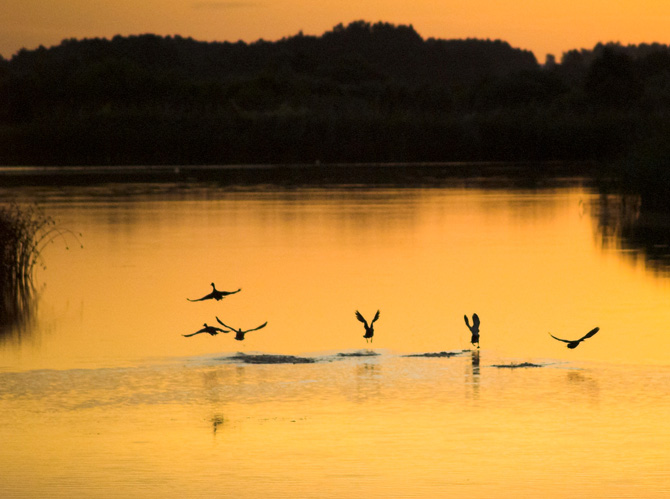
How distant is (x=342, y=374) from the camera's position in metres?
9.53

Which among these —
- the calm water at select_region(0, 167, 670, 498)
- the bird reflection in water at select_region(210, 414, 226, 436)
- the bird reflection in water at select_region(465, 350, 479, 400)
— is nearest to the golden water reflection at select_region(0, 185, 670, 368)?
the calm water at select_region(0, 167, 670, 498)

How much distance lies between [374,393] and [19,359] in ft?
10.4

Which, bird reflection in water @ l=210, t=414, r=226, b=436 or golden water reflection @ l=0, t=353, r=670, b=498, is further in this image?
bird reflection in water @ l=210, t=414, r=226, b=436

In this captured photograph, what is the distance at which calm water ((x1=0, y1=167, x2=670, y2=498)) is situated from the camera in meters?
6.92

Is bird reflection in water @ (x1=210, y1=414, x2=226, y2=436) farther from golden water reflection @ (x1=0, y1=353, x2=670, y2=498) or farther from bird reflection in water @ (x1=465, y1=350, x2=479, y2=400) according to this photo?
bird reflection in water @ (x1=465, y1=350, x2=479, y2=400)

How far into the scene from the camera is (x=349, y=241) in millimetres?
20703

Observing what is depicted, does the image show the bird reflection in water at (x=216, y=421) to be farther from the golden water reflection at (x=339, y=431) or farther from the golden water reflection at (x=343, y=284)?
the golden water reflection at (x=343, y=284)

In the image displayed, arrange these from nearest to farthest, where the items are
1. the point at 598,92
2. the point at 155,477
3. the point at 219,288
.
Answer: the point at 155,477 → the point at 219,288 → the point at 598,92

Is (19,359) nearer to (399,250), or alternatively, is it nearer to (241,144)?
(399,250)

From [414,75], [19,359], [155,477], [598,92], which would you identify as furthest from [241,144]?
[414,75]

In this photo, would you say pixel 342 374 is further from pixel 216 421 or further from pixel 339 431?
pixel 339 431

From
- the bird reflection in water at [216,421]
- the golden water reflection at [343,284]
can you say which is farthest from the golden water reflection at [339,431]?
the golden water reflection at [343,284]

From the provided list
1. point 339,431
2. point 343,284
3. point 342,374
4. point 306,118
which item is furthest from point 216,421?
point 306,118

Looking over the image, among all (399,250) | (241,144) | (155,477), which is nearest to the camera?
(155,477)
